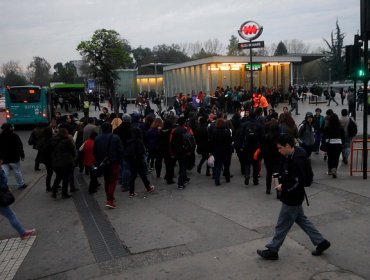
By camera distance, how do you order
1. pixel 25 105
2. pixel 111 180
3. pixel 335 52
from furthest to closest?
pixel 335 52
pixel 25 105
pixel 111 180

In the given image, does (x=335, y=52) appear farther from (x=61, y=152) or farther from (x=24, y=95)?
(x=61, y=152)

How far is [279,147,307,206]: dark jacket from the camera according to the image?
16.5 feet

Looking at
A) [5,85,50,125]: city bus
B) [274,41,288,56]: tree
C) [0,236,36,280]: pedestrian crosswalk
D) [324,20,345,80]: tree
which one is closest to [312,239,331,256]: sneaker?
[0,236,36,280]: pedestrian crosswalk

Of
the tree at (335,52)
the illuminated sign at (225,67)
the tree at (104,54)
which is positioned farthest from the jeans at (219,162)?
the tree at (335,52)

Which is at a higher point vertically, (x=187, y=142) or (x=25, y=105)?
(x=25, y=105)

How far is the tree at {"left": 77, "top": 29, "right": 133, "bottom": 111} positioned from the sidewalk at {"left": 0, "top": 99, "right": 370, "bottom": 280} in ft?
68.4

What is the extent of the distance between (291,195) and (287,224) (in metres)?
0.42

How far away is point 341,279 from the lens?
471 centimetres

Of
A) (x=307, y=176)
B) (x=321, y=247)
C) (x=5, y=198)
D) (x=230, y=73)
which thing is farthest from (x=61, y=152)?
(x=230, y=73)

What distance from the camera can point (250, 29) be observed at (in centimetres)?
2191

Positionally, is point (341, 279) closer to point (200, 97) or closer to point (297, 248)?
point (297, 248)

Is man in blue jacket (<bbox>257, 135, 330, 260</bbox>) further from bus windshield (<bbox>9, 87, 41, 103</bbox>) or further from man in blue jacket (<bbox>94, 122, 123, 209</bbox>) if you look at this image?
bus windshield (<bbox>9, 87, 41, 103</bbox>)

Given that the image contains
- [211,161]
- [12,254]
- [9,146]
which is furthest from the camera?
[211,161]

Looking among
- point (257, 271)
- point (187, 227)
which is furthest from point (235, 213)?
point (257, 271)
